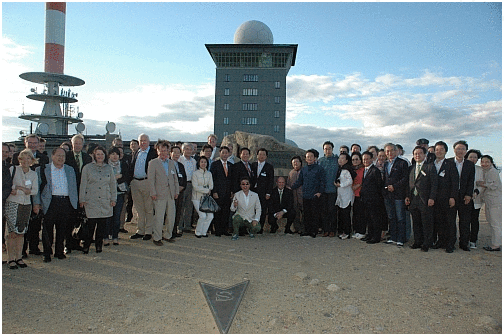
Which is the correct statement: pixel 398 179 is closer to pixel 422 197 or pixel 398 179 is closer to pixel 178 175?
pixel 422 197

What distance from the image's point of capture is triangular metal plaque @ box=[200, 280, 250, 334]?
330 cm

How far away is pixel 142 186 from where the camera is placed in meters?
6.56

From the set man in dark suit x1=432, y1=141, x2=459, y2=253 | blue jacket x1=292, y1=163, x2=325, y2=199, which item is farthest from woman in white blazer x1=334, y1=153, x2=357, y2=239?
man in dark suit x1=432, y1=141, x2=459, y2=253

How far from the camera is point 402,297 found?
3902mm

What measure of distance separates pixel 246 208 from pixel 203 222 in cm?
89

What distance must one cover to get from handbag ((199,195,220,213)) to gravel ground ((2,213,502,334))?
0.87 metres

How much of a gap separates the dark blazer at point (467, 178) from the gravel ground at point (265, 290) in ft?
3.40

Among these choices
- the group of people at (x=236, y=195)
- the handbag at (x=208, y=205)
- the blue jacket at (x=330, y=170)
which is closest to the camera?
the group of people at (x=236, y=195)

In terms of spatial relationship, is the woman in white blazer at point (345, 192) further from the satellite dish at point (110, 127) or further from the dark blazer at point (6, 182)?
the satellite dish at point (110, 127)

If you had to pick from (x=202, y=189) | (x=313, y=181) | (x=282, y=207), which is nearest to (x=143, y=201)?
(x=202, y=189)

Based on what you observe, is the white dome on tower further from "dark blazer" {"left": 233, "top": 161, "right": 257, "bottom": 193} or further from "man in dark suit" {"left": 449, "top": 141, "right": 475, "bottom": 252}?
"man in dark suit" {"left": 449, "top": 141, "right": 475, "bottom": 252}

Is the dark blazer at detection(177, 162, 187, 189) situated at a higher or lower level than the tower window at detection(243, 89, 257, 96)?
lower

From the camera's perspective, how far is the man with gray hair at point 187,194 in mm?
7242

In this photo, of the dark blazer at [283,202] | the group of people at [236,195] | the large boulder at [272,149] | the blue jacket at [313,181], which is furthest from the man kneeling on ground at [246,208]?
the large boulder at [272,149]
